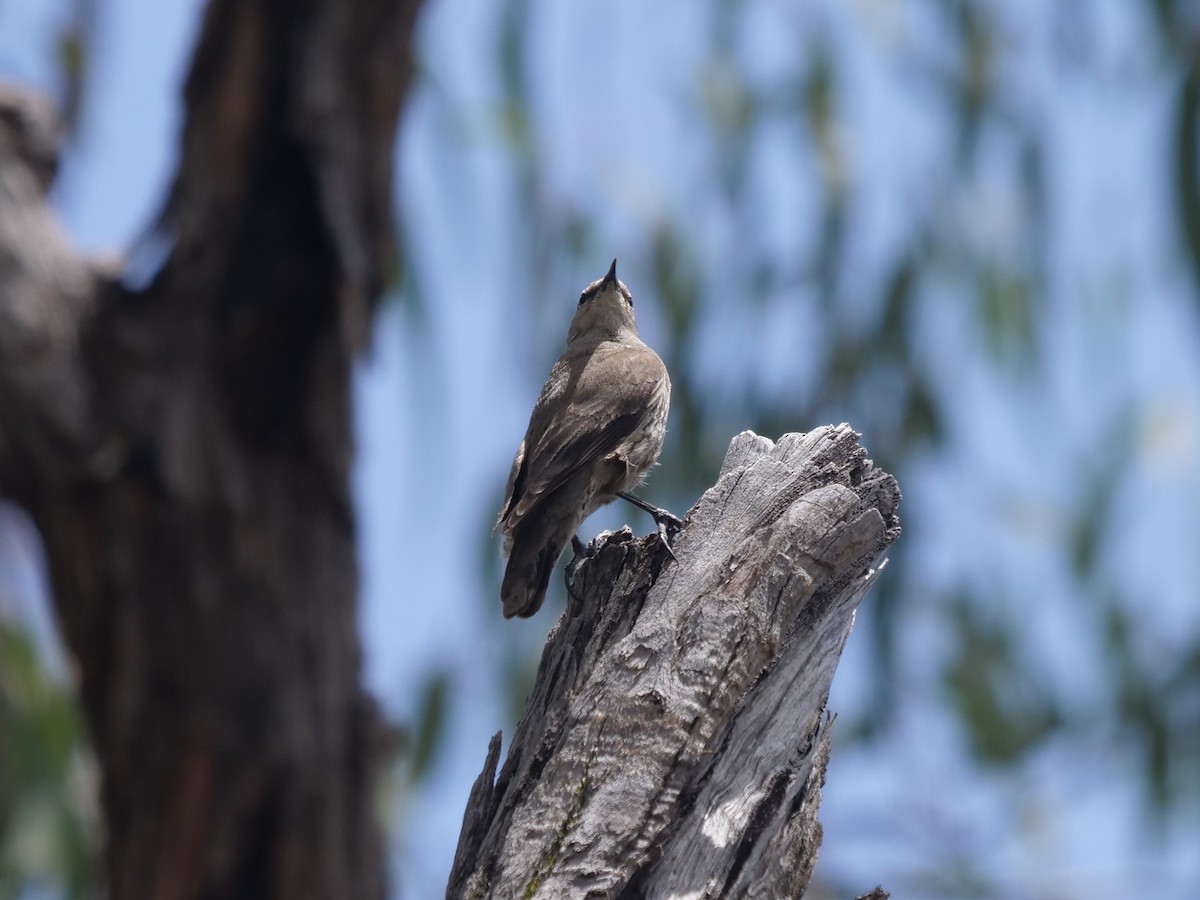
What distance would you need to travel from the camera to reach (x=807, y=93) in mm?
6668

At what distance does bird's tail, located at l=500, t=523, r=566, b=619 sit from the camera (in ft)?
11.5

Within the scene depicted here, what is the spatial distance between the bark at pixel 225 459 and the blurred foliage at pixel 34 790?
87 cm

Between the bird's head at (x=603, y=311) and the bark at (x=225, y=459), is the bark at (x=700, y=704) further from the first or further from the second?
the bark at (x=225, y=459)

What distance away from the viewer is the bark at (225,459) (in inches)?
197

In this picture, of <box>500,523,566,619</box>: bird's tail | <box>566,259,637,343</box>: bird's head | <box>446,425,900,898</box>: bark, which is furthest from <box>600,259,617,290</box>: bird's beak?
<box>446,425,900,898</box>: bark

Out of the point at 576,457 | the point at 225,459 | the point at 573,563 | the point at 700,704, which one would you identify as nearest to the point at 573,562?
the point at 573,563

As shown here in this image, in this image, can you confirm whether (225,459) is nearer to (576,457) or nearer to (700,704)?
(576,457)

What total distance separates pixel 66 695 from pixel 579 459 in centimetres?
349

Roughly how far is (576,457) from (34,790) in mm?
3293

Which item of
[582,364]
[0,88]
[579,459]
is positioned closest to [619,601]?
[579,459]

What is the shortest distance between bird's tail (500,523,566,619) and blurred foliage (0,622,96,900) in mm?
3076

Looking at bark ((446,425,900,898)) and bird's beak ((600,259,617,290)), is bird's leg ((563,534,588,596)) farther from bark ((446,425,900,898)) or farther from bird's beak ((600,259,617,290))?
bird's beak ((600,259,617,290))

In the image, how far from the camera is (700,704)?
2482 millimetres

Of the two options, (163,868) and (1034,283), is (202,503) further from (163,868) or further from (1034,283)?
(1034,283)
